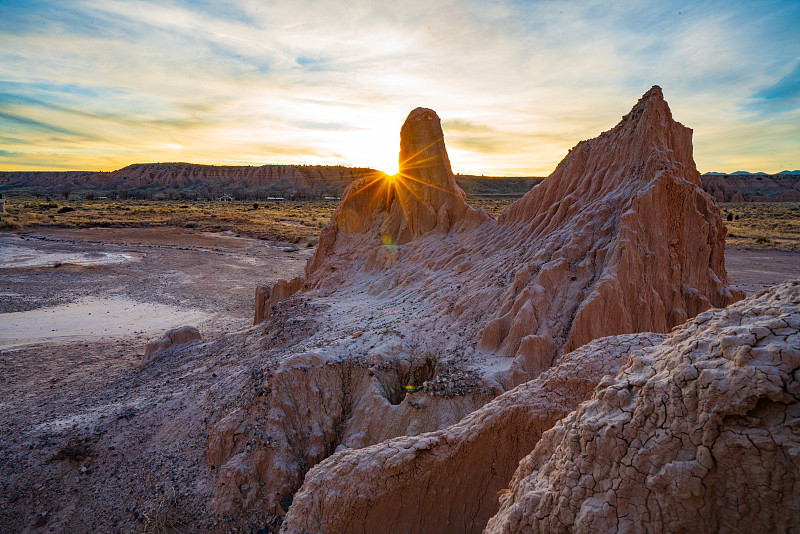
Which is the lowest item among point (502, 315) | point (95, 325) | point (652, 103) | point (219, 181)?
point (95, 325)

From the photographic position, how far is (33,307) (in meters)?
20.6

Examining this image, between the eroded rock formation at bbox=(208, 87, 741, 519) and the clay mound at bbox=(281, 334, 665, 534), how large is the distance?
187mm

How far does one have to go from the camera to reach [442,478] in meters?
5.24

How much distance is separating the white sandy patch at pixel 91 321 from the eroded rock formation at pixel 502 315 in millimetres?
9129

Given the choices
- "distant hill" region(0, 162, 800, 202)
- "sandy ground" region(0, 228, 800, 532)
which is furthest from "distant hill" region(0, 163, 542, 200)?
"sandy ground" region(0, 228, 800, 532)

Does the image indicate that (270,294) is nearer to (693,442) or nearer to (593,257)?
(593,257)

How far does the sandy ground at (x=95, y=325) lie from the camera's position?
7.80m

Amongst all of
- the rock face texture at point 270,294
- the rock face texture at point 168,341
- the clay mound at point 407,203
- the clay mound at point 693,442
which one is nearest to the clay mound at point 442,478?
the clay mound at point 693,442

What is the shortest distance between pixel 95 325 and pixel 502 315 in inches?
702

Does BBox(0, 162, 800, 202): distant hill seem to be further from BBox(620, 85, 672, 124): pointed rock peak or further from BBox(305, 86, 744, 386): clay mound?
BBox(620, 85, 672, 124): pointed rock peak

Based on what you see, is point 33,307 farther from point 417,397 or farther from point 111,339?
point 417,397

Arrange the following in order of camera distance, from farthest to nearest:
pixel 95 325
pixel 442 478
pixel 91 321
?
pixel 91 321
pixel 95 325
pixel 442 478

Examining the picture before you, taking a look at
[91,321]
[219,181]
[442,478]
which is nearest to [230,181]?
[219,181]

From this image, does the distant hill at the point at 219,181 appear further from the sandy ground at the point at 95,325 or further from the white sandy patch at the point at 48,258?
the white sandy patch at the point at 48,258
